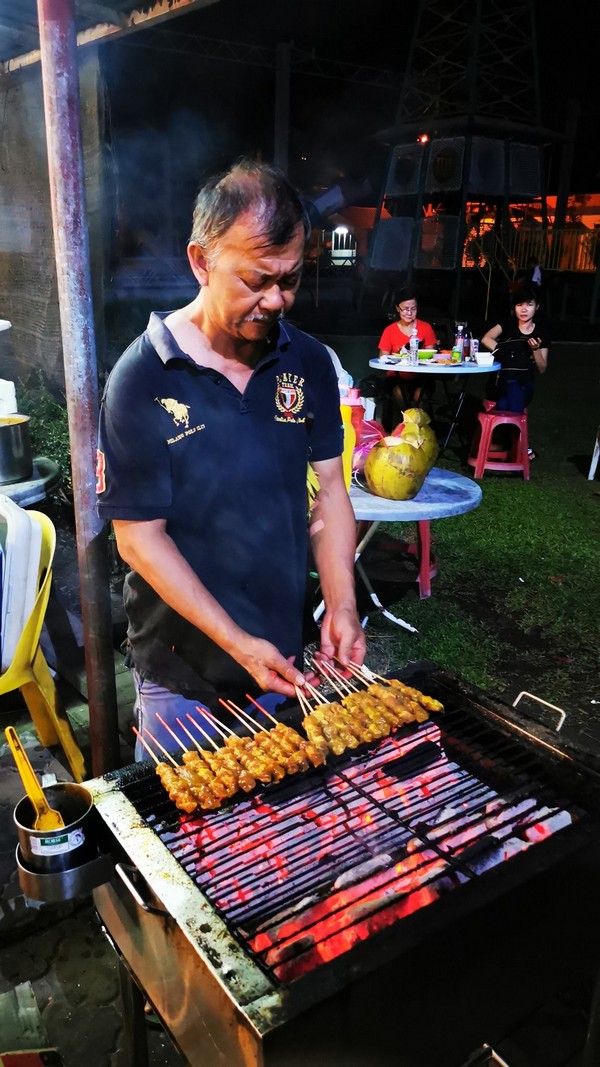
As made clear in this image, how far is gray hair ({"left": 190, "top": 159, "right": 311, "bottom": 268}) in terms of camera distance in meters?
2.13

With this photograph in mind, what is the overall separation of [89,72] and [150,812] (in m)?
8.18

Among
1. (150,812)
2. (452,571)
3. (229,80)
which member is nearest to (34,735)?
(150,812)

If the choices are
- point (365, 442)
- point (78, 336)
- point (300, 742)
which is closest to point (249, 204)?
point (78, 336)

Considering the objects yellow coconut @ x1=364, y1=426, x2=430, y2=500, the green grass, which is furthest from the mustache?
the green grass

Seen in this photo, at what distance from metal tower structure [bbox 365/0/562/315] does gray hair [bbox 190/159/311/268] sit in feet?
54.4

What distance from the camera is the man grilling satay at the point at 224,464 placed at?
2199mm

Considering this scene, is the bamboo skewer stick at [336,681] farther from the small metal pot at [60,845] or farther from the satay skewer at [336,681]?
the small metal pot at [60,845]

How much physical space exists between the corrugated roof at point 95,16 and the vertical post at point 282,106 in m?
19.0

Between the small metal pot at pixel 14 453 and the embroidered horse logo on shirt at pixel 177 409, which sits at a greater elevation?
the embroidered horse logo on shirt at pixel 177 409

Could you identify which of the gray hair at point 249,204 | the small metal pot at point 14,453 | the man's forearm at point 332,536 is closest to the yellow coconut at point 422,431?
the man's forearm at point 332,536

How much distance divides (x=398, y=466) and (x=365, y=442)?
62cm

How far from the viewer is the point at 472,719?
238 cm

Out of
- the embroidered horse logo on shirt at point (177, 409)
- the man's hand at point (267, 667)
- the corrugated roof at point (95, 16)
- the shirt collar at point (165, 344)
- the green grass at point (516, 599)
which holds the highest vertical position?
the corrugated roof at point (95, 16)

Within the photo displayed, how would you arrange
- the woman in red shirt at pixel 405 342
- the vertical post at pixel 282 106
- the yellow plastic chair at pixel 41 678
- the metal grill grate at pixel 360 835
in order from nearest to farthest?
1. the metal grill grate at pixel 360 835
2. the yellow plastic chair at pixel 41 678
3. the woman in red shirt at pixel 405 342
4. the vertical post at pixel 282 106
